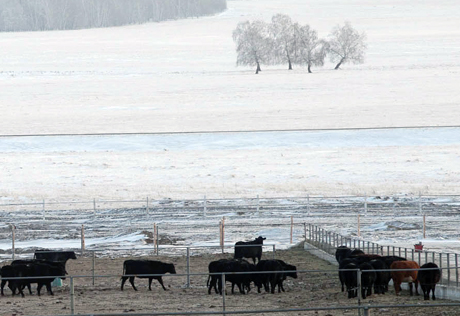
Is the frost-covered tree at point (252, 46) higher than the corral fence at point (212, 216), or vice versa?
the frost-covered tree at point (252, 46)

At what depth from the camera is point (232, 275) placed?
1748 centimetres

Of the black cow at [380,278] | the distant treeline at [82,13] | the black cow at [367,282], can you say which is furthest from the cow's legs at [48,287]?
the distant treeline at [82,13]

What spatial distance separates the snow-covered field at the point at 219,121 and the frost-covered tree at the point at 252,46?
59.8 inches

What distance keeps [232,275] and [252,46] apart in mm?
80640

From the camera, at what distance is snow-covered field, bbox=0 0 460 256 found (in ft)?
131

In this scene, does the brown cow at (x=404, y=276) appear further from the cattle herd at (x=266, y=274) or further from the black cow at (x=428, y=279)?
the black cow at (x=428, y=279)

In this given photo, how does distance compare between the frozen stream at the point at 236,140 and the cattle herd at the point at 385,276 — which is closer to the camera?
the cattle herd at the point at 385,276

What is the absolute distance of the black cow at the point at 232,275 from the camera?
17.4 metres

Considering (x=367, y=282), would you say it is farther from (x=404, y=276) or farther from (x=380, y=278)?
(x=404, y=276)

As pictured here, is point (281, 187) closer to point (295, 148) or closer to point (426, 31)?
point (295, 148)

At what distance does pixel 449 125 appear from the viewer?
176ft

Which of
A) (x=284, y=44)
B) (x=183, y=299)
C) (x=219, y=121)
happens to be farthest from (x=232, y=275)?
(x=284, y=44)

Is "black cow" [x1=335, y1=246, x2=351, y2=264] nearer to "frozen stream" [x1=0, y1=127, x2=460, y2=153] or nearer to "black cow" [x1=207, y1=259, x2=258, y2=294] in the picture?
"black cow" [x1=207, y1=259, x2=258, y2=294]

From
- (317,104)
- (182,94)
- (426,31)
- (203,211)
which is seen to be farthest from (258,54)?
(203,211)
